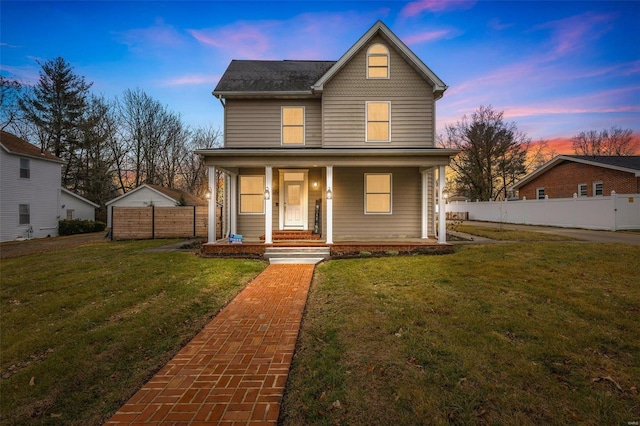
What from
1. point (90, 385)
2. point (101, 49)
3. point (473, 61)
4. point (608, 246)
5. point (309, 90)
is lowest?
point (90, 385)

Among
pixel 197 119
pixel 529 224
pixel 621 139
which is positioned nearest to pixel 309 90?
pixel 529 224

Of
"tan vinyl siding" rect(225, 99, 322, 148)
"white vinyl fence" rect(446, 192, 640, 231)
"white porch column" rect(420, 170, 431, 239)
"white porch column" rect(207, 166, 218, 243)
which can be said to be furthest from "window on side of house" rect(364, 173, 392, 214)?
"white vinyl fence" rect(446, 192, 640, 231)

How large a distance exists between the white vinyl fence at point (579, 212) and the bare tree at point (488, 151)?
897cm

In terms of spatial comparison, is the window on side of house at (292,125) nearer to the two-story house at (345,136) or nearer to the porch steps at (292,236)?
the two-story house at (345,136)

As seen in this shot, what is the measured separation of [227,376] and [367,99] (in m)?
11.6

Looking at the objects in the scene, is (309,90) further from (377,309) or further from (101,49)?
(101,49)

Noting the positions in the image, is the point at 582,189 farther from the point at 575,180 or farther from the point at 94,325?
the point at 94,325

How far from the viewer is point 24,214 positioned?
64.7 ft

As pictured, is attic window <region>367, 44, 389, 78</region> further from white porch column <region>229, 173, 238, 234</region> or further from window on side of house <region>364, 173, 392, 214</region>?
white porch column <region>229, 173, 238, 234</region>

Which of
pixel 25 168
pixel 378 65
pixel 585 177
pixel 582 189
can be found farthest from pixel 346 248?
pixel 25 168

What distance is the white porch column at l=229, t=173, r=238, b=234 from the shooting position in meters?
12.2

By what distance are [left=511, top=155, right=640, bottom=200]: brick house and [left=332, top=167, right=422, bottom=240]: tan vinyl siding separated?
56.9ft

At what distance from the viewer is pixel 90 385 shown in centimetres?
305

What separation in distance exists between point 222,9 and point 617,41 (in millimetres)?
22790
